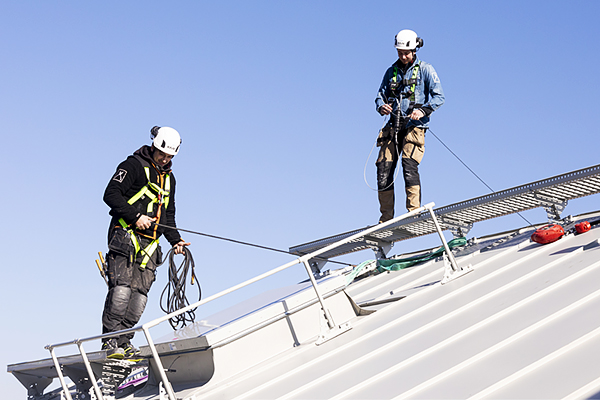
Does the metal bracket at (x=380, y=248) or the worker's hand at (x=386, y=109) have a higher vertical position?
the worker's hand at (x=386, y=109)

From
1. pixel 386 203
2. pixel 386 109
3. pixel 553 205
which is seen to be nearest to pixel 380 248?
pixel 386 203

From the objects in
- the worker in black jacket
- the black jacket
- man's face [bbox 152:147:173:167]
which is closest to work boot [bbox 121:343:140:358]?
the worker in black jacket

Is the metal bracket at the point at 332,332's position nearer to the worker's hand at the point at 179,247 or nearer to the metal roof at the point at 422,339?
the metal roof at the point at 422,339

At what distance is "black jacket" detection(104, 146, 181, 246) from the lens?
6.58 metres

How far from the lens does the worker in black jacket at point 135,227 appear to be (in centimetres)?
657

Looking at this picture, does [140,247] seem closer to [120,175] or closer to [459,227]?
[120,175]

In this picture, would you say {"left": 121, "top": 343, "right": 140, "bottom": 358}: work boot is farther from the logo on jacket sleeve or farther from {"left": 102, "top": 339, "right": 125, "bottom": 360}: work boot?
the logo on jacket sleeve

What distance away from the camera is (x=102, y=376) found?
6473mm

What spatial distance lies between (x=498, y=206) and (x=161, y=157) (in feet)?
13.3

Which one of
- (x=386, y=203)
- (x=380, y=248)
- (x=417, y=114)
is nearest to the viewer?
(x=417, y=114)

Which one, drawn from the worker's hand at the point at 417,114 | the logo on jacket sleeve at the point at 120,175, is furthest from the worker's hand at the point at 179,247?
the worker's hand at the point at 417,114

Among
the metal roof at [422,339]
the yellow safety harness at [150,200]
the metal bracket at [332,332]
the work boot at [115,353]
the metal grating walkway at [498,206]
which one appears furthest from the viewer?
the metal grating walkway at [498,206]

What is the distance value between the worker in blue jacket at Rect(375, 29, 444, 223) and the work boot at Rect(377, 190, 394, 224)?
0.13 m

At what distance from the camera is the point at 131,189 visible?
22.2ft
